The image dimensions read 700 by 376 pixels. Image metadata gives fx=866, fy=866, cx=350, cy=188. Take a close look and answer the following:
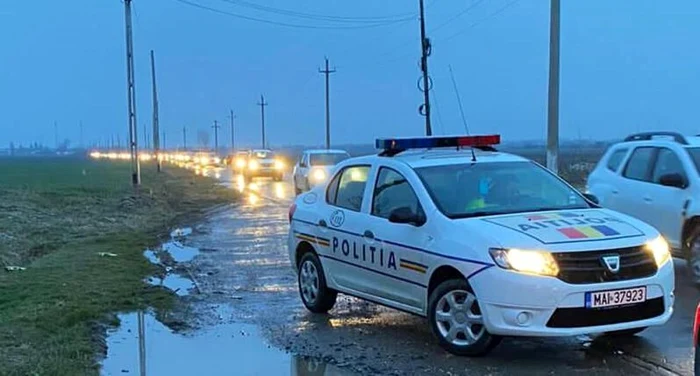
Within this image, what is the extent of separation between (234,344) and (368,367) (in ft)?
5.43

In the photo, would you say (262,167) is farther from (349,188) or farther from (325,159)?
(349,188)

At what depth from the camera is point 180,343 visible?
805cm

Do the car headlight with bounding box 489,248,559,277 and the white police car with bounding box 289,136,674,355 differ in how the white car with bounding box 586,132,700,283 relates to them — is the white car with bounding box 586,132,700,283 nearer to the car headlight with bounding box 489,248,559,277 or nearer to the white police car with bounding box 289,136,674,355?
the white police car with bounding box 289,136,674,355

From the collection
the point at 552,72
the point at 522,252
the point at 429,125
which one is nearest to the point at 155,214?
the point at 552,72

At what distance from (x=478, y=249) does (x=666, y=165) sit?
520cm

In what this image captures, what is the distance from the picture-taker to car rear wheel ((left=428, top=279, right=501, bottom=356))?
6.87 m

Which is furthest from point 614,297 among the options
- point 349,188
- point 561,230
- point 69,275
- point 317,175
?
point 317,175

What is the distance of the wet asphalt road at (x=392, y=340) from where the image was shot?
6.69 metres

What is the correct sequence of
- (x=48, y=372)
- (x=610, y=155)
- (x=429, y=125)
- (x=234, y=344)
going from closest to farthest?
1. (x=48, y=372)
2. (x=234, y=344)
3. (x=610, y=155)
4. (x=429, y=125)

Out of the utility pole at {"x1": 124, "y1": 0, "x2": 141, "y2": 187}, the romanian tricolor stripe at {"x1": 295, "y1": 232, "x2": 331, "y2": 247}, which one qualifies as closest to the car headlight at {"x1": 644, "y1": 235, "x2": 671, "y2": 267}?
the romanian tricolor stripe at {"x1": 295, "y1": 232, "x2": 331, "y2": 247}

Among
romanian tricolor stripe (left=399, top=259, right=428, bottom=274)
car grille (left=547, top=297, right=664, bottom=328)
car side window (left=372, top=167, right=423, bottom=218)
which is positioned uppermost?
car side window (left=372, top=167, right=423, bottom=218)

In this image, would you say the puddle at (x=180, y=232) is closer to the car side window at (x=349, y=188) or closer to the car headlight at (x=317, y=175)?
the car headlight at (x=317, y=175)

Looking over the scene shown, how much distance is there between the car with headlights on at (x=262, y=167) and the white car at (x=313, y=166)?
13.5 meters

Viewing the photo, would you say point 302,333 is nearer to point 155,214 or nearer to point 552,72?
point 552,72
